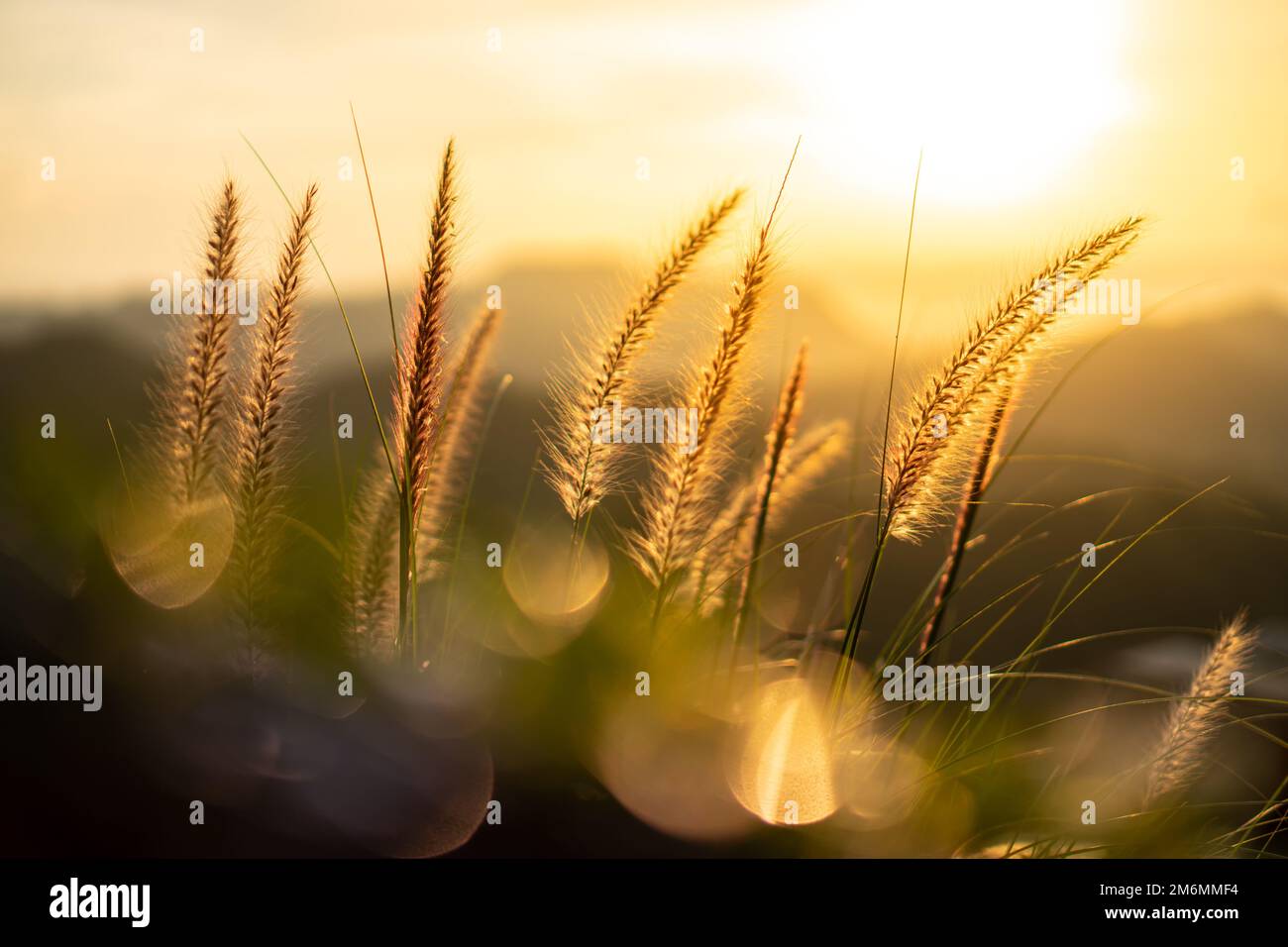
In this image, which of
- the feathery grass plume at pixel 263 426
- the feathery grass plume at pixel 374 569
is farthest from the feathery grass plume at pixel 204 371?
the feathery grass plume at pixel 374 569

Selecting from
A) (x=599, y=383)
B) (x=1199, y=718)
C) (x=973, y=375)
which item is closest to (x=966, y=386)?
(x=973, y=375)

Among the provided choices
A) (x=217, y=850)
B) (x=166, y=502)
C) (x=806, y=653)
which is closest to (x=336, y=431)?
(x=166, y=502)

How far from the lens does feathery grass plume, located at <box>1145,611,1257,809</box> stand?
1672mm

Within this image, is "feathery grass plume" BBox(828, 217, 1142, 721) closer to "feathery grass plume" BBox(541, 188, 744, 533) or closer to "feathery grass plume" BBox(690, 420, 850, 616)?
"feathery grass plume" BBox(690, 420, 850, 616)

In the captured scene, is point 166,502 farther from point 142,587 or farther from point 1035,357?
point 1035,357

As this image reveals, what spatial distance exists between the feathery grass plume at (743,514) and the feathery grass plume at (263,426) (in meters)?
0.92

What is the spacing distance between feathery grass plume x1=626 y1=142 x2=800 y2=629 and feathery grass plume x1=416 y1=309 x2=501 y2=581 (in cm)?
44

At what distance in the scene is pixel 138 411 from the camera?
158 centimetres

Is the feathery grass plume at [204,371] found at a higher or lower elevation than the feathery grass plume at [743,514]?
higher

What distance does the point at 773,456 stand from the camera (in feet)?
4.87

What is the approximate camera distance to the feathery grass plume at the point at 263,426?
149 cm

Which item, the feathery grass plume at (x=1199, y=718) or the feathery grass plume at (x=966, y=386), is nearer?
the feathery grass plume at (x=966, y=386)

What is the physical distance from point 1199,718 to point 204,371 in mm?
2367

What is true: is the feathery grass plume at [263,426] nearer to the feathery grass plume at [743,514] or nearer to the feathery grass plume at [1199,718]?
the feathery grass plume at [743,514]
